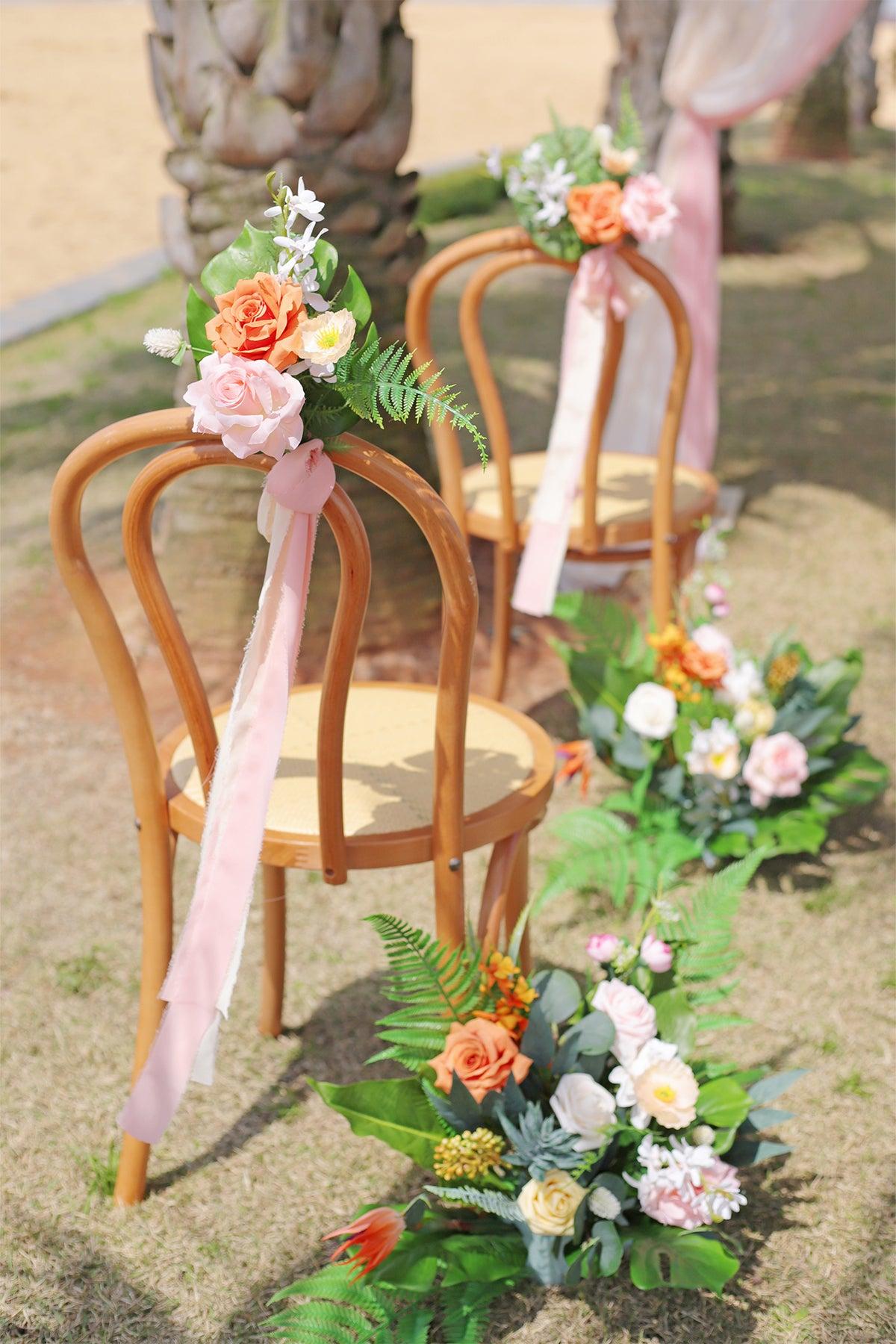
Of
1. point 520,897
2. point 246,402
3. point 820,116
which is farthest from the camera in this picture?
point 820,116

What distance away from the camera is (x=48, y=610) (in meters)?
4.21

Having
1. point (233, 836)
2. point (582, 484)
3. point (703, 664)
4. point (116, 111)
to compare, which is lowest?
point (116, 111)

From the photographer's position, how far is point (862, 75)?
15617 millimetres

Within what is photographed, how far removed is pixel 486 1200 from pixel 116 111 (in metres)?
18.9

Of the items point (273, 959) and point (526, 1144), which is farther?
point (273, 959)

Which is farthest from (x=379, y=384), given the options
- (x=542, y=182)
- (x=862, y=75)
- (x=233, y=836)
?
(x=862, y=75)

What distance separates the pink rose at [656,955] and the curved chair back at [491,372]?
1256 mm

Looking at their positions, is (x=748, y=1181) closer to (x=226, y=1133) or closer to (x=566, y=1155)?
(x=566, y=1155)

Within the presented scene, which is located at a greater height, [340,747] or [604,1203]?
[340,747]

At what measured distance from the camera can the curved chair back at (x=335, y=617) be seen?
167 cm

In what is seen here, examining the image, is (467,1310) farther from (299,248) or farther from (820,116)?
(820,116)

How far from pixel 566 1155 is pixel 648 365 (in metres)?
3.30

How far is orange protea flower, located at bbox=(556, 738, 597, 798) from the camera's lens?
9.81ft

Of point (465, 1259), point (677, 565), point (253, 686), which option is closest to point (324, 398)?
point (253, 686)
